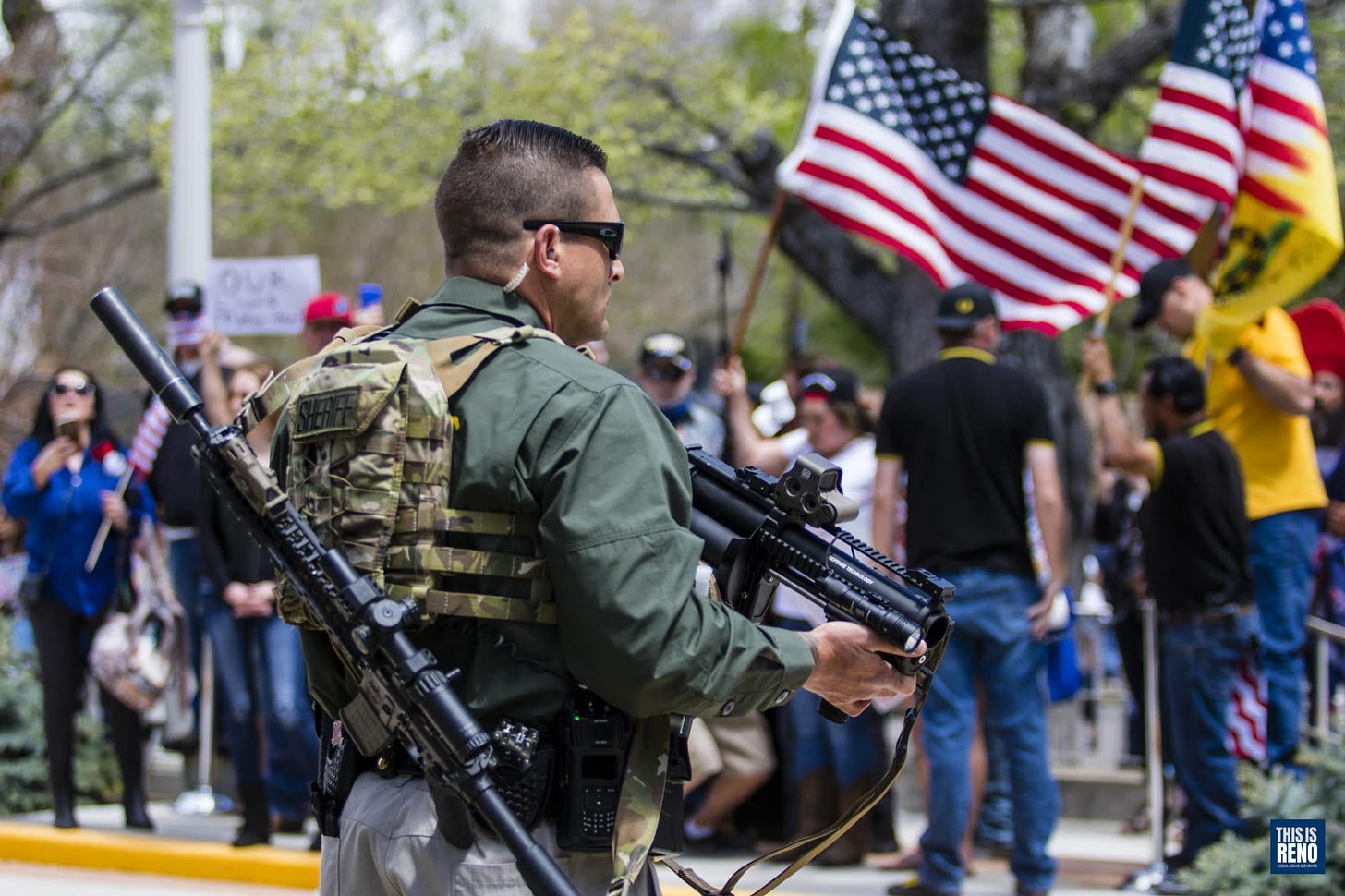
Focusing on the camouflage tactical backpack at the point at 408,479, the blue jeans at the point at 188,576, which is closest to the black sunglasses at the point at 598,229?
the camouflage tactical backpack at the point at 408,479

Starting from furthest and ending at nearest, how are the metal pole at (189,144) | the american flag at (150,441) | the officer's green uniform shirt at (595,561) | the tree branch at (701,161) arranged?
the tree branch at (701,161)
the metal pole at (189,144)
the american flag at (150,441)
the officer's green uniform shirt at (595,561)

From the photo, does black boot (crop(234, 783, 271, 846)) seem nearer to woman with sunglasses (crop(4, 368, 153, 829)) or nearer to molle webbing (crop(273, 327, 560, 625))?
woman with sunglasses (crop(4, 368, 153, 829))

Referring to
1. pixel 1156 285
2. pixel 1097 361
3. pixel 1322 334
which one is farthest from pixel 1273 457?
pixel 1322 334

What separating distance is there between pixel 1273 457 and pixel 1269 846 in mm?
1865

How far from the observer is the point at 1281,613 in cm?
680

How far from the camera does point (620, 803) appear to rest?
278 centimetres

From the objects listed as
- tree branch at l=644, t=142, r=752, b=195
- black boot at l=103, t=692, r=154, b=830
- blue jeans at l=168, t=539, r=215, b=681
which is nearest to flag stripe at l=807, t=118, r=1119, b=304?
blue jeans at l=168, t=539, r=215, b=681

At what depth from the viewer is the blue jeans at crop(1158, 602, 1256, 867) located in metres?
6.27

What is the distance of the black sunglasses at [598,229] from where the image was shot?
2.90 m

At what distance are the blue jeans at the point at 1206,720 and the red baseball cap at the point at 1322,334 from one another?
293 centimetres

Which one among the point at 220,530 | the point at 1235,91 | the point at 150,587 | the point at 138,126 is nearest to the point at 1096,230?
the point at 1235,91

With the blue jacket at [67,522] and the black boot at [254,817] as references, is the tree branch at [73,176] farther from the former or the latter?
the black boot at [254,817]

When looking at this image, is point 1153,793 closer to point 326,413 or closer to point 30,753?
point 326,413

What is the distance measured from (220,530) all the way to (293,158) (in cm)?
1210
